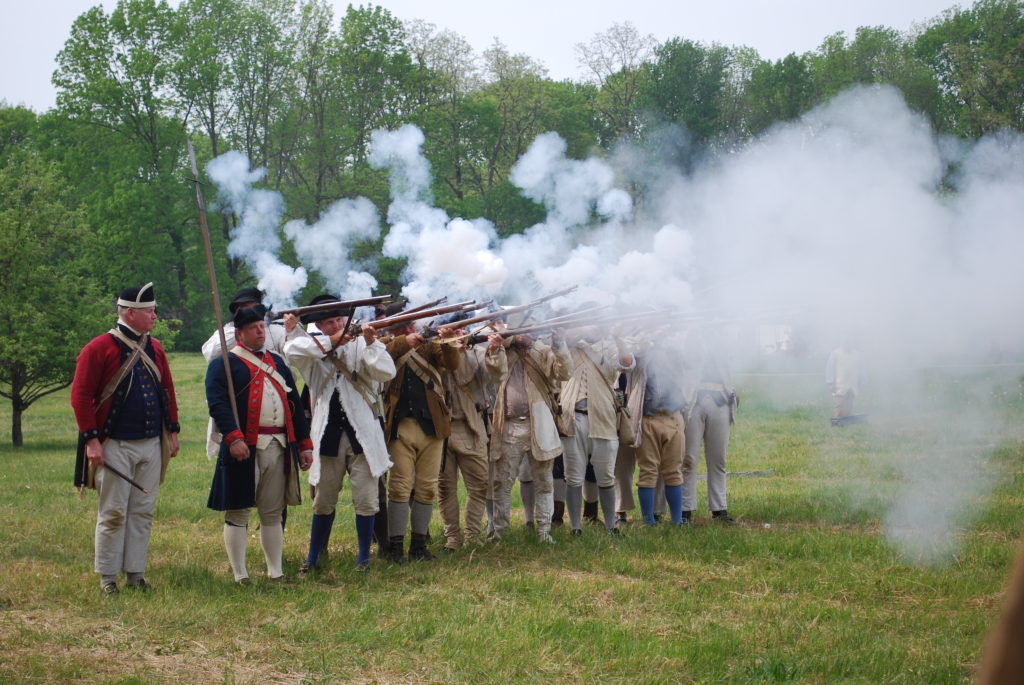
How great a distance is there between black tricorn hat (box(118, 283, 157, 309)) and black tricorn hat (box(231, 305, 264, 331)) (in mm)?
645

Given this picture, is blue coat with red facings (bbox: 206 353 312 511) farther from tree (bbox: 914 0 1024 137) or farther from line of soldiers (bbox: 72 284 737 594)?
tree (bbox: 914 0 1024 137)

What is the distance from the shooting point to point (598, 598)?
7.05 meters

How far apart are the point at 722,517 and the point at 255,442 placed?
17.1 feet

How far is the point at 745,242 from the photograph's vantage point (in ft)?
35.4

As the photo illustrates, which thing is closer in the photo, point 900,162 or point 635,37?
point 900,162

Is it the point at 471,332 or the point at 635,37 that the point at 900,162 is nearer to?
the point at 471,332

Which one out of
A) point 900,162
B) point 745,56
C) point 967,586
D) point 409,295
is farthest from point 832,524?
point 745,56

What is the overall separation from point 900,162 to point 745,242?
7.86 ft

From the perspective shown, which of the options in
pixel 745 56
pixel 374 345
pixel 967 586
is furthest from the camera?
pixel 745 56

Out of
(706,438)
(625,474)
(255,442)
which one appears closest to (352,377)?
(255,442)

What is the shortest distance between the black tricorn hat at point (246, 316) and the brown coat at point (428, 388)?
128 cm

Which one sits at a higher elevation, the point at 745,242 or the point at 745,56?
the point at 745,56

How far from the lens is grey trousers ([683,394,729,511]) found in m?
10.7

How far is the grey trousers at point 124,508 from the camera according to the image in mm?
7375
